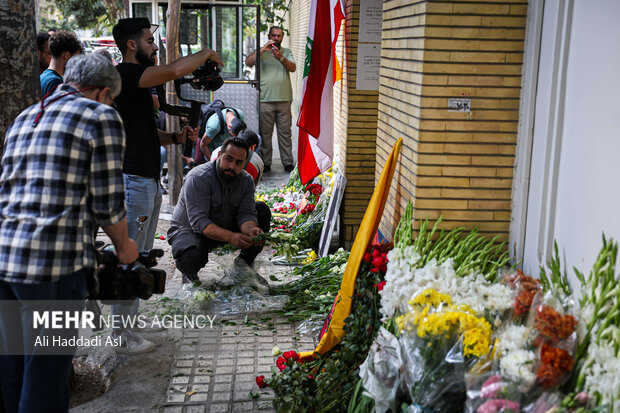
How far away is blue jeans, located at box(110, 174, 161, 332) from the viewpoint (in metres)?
4.80

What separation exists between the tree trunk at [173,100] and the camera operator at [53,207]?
5.67 metres

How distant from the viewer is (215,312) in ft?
17.9

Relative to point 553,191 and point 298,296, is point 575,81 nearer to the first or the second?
point 553,191

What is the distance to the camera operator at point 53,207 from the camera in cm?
298

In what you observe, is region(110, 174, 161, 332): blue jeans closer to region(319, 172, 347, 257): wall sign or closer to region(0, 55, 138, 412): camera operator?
region(0, 55, 138, 412): camera operator

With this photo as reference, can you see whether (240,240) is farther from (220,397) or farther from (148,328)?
(220,397)

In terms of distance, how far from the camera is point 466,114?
152 inches

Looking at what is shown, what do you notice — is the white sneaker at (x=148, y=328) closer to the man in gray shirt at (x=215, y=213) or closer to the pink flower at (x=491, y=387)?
the man in gray shirt at (x=215, y=213)

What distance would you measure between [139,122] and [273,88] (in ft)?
22.7

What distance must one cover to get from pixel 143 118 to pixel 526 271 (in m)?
2.86

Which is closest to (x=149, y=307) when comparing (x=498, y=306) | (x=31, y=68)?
(x=31, y=68)

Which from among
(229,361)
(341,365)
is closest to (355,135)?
(229,361)

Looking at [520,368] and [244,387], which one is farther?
[244,387]

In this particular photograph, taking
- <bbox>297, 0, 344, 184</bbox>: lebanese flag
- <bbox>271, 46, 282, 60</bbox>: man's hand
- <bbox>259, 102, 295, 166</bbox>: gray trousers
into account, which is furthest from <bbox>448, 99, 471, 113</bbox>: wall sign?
Answer: <bbox>271, 46, 282, 60</bbox>: man's hand
